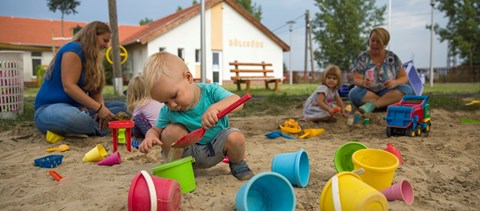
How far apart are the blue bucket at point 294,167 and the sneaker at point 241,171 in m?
0.15

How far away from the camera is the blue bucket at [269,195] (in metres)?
1.43

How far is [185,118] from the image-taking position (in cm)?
200

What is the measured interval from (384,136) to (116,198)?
95.2 inches

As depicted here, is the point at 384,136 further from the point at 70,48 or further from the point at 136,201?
the point at 70,48

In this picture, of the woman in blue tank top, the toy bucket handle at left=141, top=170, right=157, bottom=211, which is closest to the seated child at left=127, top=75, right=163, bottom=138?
the woman in blue tank top

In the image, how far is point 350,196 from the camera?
1327 mm

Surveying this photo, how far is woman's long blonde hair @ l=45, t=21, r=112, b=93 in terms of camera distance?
3.35 m

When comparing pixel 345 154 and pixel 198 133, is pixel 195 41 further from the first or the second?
pixel 198 133

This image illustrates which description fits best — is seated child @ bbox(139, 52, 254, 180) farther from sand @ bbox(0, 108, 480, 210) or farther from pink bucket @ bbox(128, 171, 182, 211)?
pink bucket @ bbox(128, 171, 182, 211)

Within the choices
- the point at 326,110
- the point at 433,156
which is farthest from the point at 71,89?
the point at 433,156

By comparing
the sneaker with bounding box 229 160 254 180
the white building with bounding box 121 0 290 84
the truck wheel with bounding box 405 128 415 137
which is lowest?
the sneaker with bounding box 229 160 254 180

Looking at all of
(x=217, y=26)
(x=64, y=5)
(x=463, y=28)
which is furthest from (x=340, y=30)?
(x=64, y=5)

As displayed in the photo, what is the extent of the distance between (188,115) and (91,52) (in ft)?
5.81

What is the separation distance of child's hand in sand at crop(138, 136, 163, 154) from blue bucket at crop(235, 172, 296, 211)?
0.61 metres
